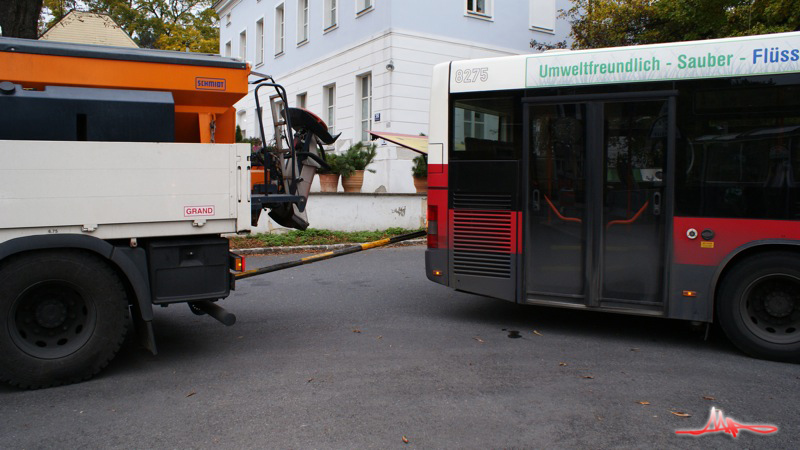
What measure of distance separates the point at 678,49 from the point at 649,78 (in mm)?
338

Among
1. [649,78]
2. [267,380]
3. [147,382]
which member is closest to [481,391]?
[267,380]

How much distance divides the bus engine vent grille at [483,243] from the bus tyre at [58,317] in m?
3.31

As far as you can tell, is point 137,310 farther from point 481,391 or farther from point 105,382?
point 481,391

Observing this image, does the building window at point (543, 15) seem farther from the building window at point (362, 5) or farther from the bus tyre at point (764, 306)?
the bus tyre at point (764, 306)

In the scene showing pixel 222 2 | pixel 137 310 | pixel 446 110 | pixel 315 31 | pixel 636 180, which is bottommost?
pixel 137 310

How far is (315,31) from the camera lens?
21.8 meters

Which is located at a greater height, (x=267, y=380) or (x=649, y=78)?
(x=649, y=78)

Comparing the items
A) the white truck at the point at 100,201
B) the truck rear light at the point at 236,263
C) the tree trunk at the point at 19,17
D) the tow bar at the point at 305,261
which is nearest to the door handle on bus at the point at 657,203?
the tow bar at the point at 305,261

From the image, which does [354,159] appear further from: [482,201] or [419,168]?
[482,201]

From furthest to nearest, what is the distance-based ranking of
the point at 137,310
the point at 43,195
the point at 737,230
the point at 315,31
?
the point at 315,31 < the point at 737,230 < the point at 137,310 < the point at 43,195

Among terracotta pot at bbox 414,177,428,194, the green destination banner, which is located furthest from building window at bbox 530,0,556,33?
the green destination banner

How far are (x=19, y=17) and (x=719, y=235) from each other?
1062 cm
